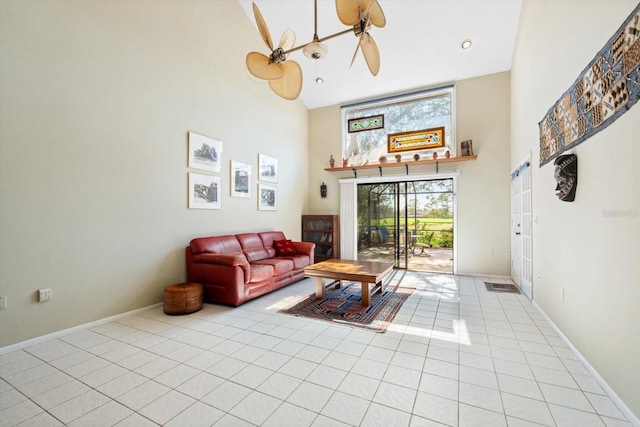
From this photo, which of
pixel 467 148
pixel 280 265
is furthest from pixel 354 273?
pixel 467 148

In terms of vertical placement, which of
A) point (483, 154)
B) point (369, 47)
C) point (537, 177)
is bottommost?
point (537, 177)

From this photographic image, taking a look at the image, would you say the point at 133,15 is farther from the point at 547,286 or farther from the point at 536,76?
the point at 547,286

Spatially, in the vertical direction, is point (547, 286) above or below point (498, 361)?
above

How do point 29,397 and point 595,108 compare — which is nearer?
point 29,397

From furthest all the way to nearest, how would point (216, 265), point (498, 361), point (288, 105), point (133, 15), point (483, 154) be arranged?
1. point (288, 105)
2. point (483, 154)
3. point (216, 265)
4. point (133, 15)
5. point (498, 361)

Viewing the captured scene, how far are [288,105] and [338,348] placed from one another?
5669 mm

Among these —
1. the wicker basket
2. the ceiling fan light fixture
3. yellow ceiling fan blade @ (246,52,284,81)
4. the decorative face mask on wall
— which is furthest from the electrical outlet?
the decorative face mask on wall

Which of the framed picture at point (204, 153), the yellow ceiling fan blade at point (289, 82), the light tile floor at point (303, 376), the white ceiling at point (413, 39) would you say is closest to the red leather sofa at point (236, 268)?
the light tile floor at point (303, 376)

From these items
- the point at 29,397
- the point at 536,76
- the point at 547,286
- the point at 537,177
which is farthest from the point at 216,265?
the point at 536,76

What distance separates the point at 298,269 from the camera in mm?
5086

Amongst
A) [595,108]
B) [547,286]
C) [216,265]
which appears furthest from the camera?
[216,265]

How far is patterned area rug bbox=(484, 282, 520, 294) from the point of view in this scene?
4.49 metres

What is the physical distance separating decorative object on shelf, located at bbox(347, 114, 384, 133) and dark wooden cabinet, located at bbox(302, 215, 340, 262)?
2264mm

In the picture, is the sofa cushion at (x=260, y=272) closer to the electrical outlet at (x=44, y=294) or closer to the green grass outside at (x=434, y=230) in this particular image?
the electrical outlet at (x=44, y=294)
